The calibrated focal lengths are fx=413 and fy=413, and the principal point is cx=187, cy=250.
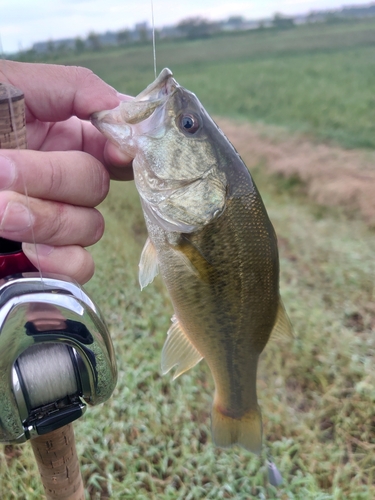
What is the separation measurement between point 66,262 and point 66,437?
0.45 metres

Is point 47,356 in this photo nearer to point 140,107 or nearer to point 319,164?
point 140,107

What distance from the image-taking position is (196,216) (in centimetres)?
115

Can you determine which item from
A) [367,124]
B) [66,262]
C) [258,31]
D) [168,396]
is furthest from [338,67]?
[66,262]

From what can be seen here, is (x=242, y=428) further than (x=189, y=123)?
Yes

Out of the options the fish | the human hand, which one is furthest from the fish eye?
the human hand

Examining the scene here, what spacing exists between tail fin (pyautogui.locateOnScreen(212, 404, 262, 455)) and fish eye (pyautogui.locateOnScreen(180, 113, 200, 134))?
971 millimetres

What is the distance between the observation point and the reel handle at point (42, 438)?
31.6 inches

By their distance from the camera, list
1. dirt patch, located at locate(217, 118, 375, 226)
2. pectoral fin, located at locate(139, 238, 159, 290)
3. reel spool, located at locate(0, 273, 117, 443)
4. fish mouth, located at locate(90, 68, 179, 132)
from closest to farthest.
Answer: reel spool, located at locate(0, 273, 117, 443)
fish mouth, located at locate(90, 68, 179, 132)
pectoral fin, located at locate(139, 238, 159, 290)
dirt patch, located at locate(217, 118, 375, 226)

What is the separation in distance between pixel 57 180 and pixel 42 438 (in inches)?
24.7

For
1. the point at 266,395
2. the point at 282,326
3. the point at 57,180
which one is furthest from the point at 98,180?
the point at 266,395

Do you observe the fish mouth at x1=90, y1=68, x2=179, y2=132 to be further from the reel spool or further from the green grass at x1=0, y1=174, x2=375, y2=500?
the green grass at x1=0, y1=174, x2=375, y2=500

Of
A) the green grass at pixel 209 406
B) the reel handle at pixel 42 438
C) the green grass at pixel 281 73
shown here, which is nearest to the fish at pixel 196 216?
the reel handle at pixel 42 438

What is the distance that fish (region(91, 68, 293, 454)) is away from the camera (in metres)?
1.10

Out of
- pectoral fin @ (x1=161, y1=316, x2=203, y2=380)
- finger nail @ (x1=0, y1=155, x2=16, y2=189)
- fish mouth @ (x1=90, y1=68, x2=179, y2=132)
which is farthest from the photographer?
pectoral fin @ (x1=161, y1=316, x2=203, y2=380)
